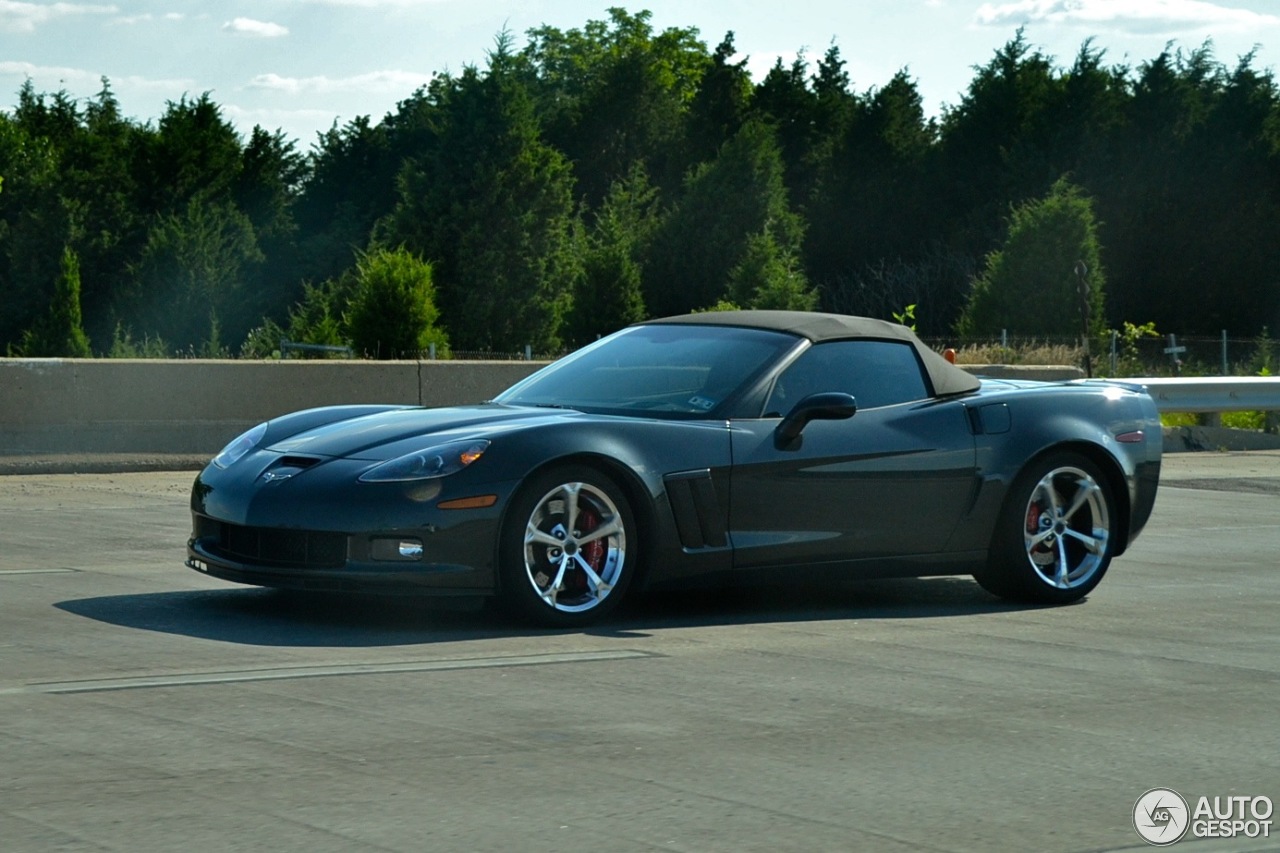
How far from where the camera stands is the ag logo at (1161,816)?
174 inches

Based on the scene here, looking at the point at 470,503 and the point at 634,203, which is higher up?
the point at 634,203

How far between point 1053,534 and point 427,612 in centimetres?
293

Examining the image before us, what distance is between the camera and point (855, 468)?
319 inches

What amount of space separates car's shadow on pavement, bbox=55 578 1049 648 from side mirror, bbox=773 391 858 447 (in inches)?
30.5

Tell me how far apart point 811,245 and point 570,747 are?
79.4 metres

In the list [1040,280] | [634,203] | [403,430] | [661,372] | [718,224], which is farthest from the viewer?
[634,203]

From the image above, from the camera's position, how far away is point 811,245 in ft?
275

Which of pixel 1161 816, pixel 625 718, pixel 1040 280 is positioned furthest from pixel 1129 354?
pixel 1161 816

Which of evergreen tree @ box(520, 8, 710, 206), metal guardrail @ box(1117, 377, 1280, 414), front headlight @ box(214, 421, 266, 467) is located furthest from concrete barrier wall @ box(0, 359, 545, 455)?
evergreen tree @ box(520, 8, 710, 206)

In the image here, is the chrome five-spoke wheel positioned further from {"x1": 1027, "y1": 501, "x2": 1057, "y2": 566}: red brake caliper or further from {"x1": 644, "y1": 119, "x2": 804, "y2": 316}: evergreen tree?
{"x1": 644, "y1": 119, "x2": 804, "y2": 316}: evergreen tree

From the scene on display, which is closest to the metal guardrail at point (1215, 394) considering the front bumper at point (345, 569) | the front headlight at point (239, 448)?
the front headlight at point (239, 448)

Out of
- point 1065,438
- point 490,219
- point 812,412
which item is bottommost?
point 1065,438

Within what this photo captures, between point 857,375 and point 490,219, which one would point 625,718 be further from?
point 490,219

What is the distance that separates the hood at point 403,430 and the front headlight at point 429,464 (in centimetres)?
7
